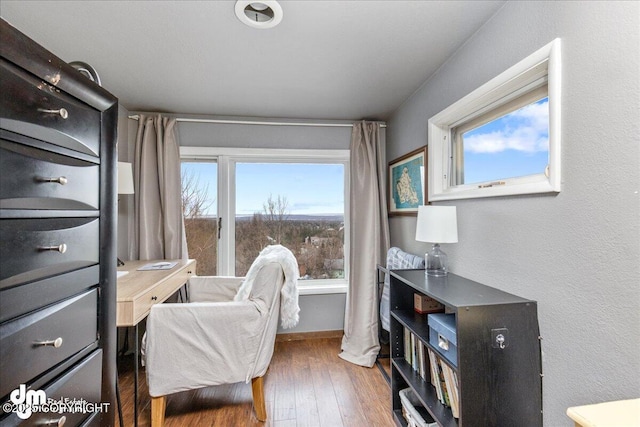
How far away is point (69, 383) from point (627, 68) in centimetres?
182

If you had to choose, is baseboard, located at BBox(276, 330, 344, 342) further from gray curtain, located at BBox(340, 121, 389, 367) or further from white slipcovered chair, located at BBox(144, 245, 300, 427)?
white slipcovered chair, located at BBox(144, 245, 300, 427)

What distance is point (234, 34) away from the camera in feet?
4.77

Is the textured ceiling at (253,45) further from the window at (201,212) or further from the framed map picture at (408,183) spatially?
the window at (201,212)

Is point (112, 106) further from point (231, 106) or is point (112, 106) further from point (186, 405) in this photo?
point (186, 405)

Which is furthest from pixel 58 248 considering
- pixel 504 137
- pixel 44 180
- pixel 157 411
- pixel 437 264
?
pixel 504 137

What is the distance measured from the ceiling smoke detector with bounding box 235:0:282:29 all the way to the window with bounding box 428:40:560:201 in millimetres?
1082

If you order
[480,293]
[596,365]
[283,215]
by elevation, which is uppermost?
[283,215]

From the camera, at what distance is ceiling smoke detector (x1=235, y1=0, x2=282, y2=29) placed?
123 centimetres

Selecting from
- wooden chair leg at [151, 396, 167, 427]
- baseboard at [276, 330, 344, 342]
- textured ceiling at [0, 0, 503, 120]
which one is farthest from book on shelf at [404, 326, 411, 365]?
textured ceiling at [0, 0, 503, 120]

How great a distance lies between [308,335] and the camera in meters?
2.74

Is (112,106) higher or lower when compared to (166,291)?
higher

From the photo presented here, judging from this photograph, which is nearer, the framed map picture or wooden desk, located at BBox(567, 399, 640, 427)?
wooden desk, located at BBox(567, 399, 640, 427)

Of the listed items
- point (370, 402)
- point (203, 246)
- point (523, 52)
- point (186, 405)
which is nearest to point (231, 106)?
point (203, 246)

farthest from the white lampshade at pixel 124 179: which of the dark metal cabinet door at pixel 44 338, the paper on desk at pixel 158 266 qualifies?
the dark metal cabinet door at pixel 44 338
